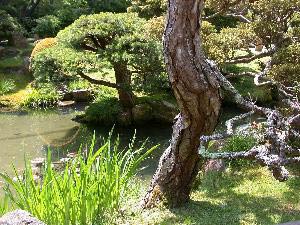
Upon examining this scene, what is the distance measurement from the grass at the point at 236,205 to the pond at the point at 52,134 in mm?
2245

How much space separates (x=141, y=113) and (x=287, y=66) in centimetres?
529

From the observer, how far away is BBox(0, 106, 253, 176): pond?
339 inches

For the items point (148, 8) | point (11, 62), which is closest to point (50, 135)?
point (148, 8)

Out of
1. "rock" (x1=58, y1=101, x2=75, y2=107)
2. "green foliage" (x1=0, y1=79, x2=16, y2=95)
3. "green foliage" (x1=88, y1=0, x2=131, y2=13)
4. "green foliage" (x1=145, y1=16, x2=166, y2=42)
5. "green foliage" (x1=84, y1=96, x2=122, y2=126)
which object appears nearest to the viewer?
"green foliage" (x1=145, y1=16, x2=166, y2=42)

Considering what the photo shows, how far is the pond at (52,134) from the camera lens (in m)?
8.60

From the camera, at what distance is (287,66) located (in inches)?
209

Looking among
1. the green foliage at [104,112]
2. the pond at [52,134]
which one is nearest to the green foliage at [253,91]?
the pond at [52,134]

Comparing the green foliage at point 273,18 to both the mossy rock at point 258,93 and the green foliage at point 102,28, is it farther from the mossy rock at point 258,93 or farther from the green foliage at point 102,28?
the mossy rock at point 258,93

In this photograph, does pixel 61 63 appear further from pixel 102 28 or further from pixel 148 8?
pixel 148 8

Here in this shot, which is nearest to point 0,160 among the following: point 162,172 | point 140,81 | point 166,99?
point 140,81

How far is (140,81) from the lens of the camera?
9.49 metres

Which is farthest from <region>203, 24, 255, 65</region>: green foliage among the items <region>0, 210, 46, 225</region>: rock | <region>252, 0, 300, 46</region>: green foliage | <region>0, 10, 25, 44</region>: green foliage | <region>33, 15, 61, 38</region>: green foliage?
<region>33, 15, 61, 38</region>: green foliage

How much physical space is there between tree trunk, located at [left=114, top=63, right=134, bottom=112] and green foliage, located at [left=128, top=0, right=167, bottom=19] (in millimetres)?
2004

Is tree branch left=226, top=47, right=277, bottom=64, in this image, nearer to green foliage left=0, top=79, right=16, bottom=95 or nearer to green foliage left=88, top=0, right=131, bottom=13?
green foliage left=0, top=79, right=16, bottom=95
